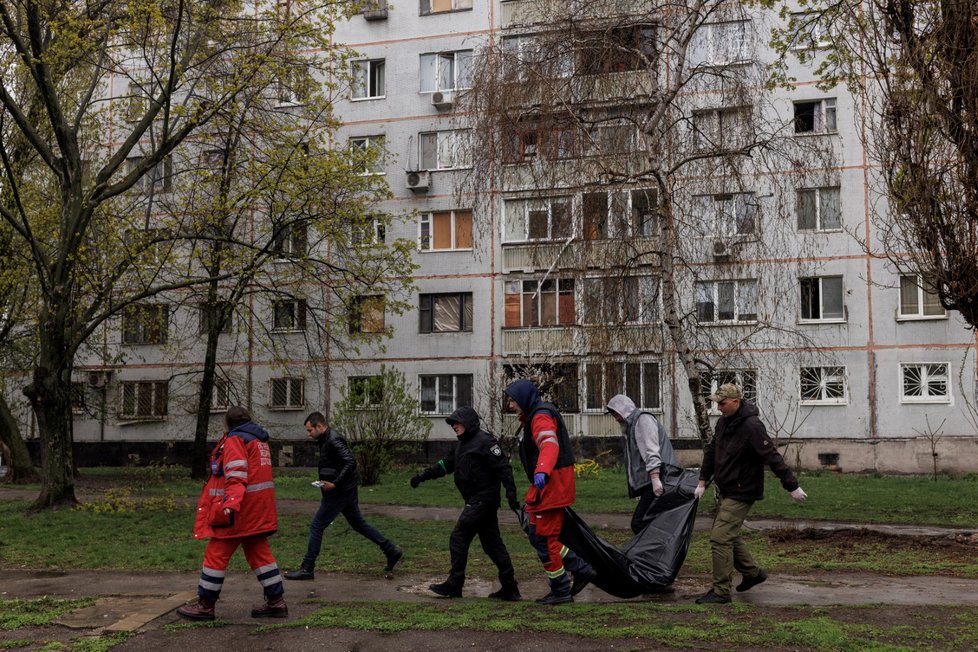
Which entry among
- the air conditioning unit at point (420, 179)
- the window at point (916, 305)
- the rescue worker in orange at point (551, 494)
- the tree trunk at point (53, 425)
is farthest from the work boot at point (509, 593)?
the air conditioning unit at point (420, 179)

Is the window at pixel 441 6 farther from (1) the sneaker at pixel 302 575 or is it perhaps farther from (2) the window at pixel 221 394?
(1) the sneaker at pixel 302 575

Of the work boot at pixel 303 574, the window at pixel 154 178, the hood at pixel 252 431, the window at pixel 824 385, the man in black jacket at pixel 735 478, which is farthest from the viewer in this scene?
the window at pixel 824 385

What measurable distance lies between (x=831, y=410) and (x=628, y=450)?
879 inches

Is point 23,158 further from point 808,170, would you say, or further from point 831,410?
point 831,410

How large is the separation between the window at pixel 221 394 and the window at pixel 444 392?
6.78 metres

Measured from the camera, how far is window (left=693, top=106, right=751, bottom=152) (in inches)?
624

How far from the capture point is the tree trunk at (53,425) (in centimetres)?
1658

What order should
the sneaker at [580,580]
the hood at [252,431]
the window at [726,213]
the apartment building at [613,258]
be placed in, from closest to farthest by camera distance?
1. the hood at [252,431]
2. the sneaker at [580,580]
3. the apartment building at [613,258]
4. the window at [726,213]

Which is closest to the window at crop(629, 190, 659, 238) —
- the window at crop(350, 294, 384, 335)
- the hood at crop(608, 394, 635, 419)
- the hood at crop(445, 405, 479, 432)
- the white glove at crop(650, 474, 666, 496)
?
the window at crop(350, 294, 384, 335)

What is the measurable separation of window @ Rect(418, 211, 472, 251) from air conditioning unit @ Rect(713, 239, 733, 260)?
59.1 ft

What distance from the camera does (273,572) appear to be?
320 inches

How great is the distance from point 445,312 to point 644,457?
25.1 metres

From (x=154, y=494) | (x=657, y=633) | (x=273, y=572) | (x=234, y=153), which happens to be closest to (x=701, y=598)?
(x=657, y=633)

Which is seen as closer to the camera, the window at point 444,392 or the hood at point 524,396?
the hood at point 524,396
